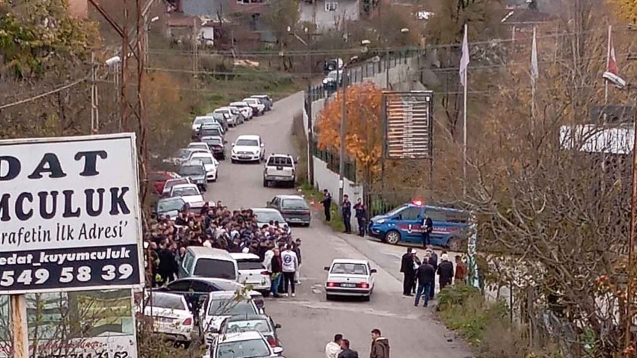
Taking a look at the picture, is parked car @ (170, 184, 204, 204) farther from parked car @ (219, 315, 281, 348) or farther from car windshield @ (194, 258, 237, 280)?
parked car @ (219, 315, 281, 348)

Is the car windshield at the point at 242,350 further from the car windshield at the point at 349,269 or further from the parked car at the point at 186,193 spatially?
the parked car at the point at 186,193

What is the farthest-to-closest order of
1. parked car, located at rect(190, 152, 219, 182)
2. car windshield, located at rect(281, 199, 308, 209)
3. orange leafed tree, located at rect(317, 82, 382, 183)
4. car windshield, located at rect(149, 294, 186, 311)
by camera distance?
parked car, located at rect(190, 152, 219, 182)
orange leafed tree, located at rect(317, 82, 382, 183)
car windshield, located at rect(281, 199, 308, 209)
car windshield, located at rect(149, 294, 186, 311)

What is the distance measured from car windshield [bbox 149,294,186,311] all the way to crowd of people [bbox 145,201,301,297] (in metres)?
2.68

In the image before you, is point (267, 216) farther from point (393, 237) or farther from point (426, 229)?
point (426, 229)

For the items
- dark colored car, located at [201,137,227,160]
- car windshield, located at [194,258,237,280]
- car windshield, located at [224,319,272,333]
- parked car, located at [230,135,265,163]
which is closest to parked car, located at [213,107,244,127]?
dark colored car, located at [201,137,227,160]

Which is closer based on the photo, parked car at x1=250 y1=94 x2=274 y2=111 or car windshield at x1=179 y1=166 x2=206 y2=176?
car windshield at x1=179 y1=166 x2=206 y2=176

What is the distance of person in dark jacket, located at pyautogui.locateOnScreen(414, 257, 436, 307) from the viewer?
90.2 feet

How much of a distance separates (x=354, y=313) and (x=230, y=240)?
463 centimetres

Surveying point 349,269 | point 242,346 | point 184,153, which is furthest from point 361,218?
point 242,346

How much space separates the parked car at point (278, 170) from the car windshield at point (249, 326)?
30.7 m

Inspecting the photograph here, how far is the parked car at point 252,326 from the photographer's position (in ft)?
66.1

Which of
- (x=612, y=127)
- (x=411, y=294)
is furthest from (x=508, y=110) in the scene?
(x=612, y=127)

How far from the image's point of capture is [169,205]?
123 feet

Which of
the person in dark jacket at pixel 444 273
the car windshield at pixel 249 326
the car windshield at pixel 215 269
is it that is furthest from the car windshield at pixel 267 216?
the car windshield at pixel 249 326
